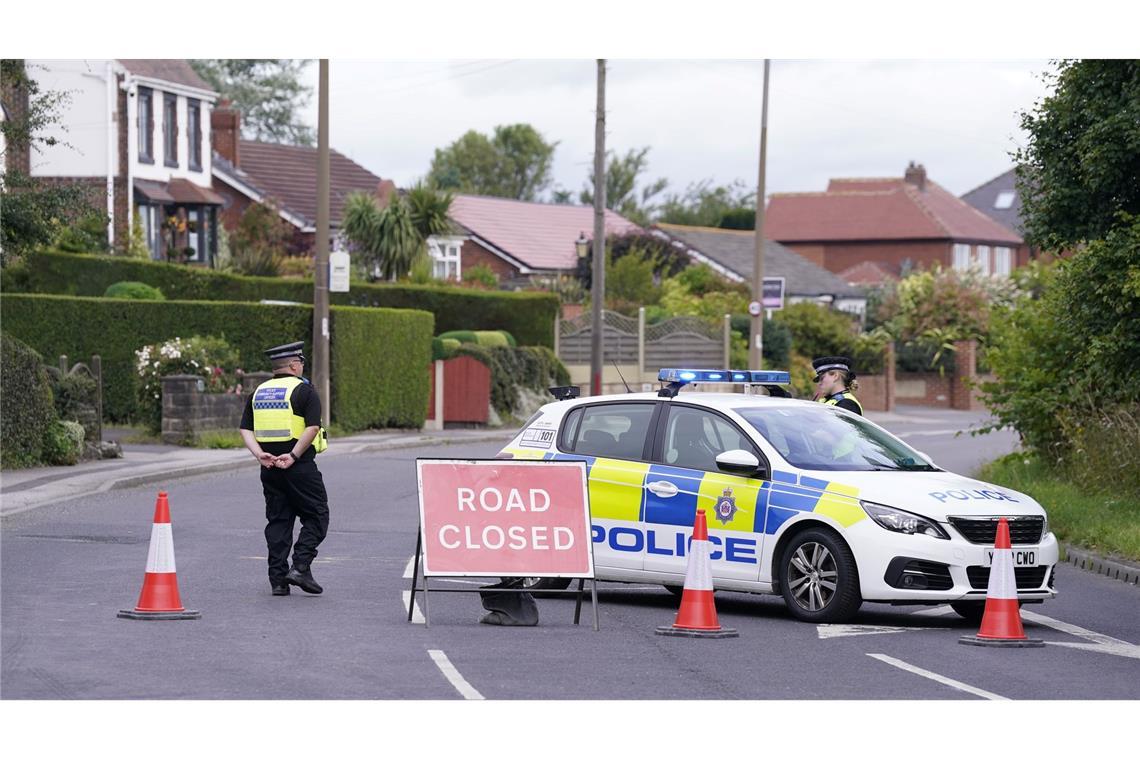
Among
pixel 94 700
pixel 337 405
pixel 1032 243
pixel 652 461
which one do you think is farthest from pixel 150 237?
pixel 94 700

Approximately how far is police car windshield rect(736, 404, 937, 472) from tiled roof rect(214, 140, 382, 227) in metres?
44.4

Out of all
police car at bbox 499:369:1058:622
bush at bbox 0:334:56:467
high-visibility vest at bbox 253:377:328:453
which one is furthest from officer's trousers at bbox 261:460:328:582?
bush at bbox 0:334:56:467

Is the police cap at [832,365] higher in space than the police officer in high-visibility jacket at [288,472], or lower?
higher

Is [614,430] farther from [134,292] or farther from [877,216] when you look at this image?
[877,216]

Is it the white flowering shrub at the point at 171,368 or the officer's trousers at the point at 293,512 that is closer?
the officer's trousers at the point at 293,512

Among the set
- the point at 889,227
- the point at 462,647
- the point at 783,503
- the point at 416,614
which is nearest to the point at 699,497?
the point at 783,503

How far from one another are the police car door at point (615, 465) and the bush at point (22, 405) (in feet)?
38.4

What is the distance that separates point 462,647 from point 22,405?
14.3 meters

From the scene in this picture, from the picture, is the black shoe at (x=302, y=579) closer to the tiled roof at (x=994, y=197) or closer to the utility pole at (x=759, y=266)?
the utility pole at (x=759, y=266)

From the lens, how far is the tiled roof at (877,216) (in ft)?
268

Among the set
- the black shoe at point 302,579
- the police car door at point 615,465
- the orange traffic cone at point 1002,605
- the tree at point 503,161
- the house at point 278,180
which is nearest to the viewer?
the orange traffic cone at point 1002,605

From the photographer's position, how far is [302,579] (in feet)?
41.0

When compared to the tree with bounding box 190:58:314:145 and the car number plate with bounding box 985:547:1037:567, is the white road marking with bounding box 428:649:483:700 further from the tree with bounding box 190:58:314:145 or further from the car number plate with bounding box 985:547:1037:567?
the tree with bounding box 190:58:314:145

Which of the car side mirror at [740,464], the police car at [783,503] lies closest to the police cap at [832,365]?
the police car at [783,503]
